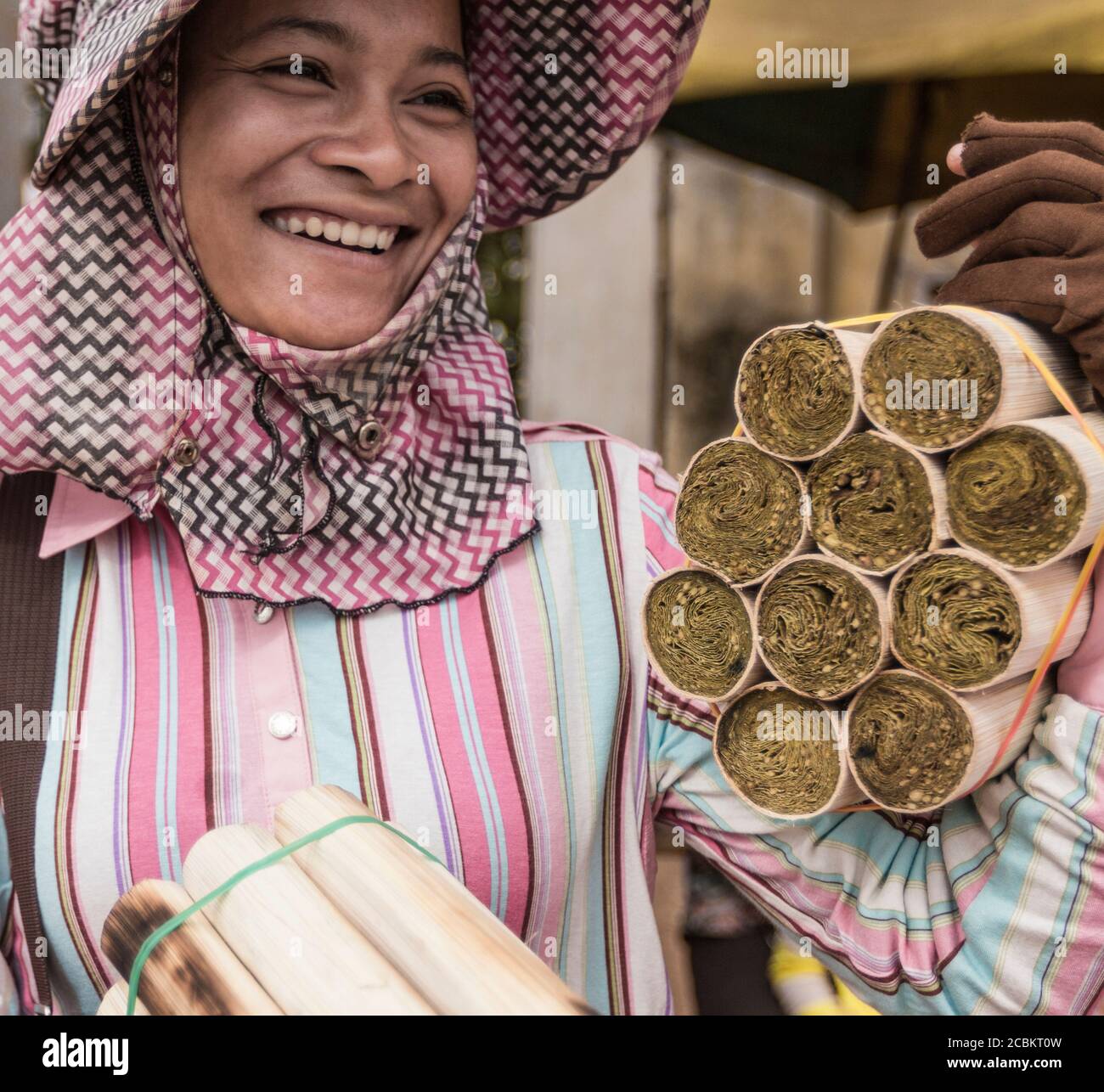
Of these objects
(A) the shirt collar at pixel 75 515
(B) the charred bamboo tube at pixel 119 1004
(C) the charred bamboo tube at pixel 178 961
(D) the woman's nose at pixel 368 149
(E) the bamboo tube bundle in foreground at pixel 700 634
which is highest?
(D) the woman's nose at pixel 368 149

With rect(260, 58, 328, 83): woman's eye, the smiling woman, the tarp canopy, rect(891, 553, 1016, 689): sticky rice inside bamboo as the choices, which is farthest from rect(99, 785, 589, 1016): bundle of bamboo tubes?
the tarp canopy

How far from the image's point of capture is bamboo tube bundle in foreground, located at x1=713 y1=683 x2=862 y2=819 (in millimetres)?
1060

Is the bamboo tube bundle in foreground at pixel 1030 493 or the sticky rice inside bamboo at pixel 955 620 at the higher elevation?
the bamboo tube bundle in foreground at pixel 1030 493

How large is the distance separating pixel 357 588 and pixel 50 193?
0.56 metres

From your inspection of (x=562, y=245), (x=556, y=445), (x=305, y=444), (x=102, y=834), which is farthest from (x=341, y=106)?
(x=562, y=245)

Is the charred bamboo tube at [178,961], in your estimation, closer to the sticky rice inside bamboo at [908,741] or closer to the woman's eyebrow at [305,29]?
the sticky rice inside bamboo at [908,741]

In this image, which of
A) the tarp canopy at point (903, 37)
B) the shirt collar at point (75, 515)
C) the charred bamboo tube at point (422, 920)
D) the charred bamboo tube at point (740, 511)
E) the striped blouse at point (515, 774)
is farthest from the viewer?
the tarp canopy at point (903, 37)

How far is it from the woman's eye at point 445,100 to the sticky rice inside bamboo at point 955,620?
79 cm

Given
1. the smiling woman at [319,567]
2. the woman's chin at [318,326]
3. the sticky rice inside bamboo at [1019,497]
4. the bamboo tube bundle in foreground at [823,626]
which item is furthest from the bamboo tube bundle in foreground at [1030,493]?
the woman's chin at [318,326]

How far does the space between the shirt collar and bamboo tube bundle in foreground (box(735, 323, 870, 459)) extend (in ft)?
2.42

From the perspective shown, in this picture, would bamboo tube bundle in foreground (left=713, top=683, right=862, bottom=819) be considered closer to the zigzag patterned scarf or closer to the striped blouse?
the striped blouse

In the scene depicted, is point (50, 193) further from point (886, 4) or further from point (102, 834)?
point (886, 4)

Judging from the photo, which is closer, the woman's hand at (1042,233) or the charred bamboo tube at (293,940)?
the charred bamboo tube at (293,940)

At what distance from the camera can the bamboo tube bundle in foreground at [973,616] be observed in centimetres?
94
